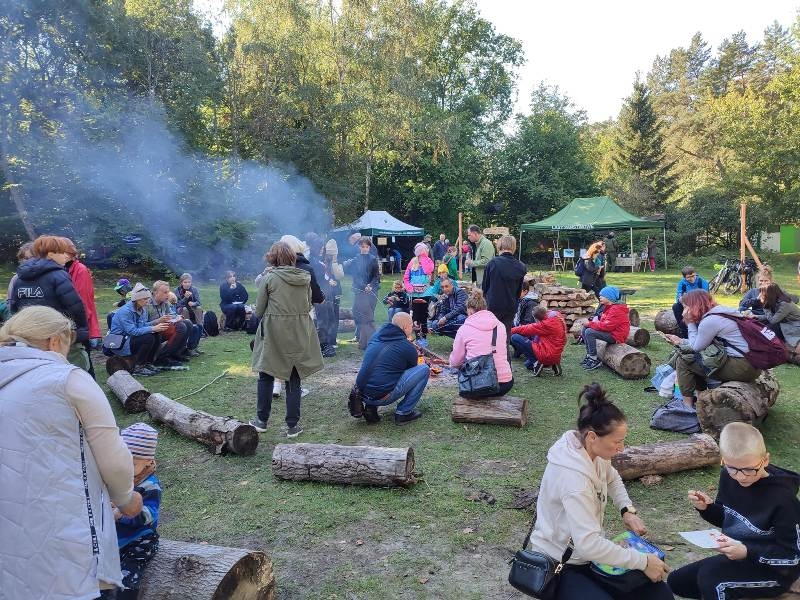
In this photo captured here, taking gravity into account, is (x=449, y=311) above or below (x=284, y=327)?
below

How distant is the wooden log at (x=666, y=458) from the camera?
4.43 meters

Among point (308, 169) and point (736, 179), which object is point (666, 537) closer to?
point (308, 169)

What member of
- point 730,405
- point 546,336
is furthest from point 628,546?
point 546,336

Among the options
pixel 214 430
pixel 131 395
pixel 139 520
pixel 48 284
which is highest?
pixel 48 284

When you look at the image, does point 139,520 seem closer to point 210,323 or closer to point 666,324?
point 210,323

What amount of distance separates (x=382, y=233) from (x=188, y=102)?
31.6ft

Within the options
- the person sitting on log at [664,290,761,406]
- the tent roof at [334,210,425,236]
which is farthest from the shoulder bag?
the tent roof at [334,210,425,236]

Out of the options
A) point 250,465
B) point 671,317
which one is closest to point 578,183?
point 671,317

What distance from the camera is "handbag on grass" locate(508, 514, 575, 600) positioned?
236 cm

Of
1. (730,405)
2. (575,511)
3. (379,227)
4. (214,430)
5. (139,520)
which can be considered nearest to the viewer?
(575,511)

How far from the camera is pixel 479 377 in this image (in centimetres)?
579

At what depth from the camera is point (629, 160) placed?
32.3m

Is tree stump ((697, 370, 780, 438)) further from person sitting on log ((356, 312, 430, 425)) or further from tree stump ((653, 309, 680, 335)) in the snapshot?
tree stump ((653, 309, 680, 335))

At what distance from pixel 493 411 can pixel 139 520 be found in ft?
12.6
